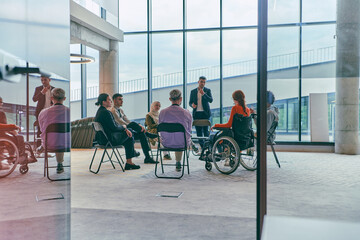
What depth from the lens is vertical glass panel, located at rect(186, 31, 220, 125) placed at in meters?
10.2

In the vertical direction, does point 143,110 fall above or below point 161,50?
below

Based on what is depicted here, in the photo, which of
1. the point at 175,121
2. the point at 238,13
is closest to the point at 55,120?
the point at 175,121

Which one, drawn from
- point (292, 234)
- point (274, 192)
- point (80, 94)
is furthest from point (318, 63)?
point (80, 94)

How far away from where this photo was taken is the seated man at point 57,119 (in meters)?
1.40

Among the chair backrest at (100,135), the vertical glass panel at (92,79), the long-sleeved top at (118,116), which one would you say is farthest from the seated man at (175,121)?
the vertical glass panel at (92,79)

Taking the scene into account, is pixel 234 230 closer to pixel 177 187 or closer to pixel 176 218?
pixel 176 218

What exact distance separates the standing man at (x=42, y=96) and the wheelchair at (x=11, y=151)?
0.10m

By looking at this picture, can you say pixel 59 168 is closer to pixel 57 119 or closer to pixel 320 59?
pixel 57 119

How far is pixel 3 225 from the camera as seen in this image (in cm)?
122

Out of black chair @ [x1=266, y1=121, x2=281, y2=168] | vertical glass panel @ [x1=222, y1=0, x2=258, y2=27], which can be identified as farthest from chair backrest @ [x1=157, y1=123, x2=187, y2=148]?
vertical glass panel @ [x1=222, y1=0, x2=258, y2=27]

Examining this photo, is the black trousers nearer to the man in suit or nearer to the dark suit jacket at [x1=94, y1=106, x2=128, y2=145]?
the dark suit jacket at [x1=94, y1=106, x2=128, y2=145]

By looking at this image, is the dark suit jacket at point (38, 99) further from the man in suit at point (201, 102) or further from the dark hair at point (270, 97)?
the man in suit at point (201, 102)

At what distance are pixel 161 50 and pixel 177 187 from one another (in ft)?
22.7

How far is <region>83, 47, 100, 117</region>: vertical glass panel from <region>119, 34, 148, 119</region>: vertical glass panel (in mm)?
741
